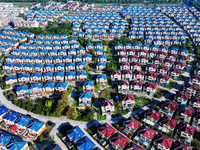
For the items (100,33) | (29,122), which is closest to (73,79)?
(29,122)

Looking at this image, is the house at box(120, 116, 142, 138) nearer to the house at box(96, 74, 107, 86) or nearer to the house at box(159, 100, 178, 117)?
the house at box(159, 100, 178, 117)

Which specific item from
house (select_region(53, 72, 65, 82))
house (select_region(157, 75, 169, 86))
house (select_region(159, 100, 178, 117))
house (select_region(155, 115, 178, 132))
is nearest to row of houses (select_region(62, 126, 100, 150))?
house (select_region(155, 115, 178, 132))

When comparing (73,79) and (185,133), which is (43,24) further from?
(185,133)

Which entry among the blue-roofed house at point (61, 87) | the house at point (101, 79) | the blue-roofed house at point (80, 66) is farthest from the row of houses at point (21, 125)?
the blue-roofed house at point (80, 66)

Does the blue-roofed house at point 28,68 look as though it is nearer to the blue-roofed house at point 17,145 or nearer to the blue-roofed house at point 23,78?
the blue-roofed house at point 23,78

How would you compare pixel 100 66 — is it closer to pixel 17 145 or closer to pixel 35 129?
pixel 35 129

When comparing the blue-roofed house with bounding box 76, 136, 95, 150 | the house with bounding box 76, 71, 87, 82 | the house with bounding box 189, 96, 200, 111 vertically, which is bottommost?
the blue-roofed house with bounding box 76, 136, 95, 150
